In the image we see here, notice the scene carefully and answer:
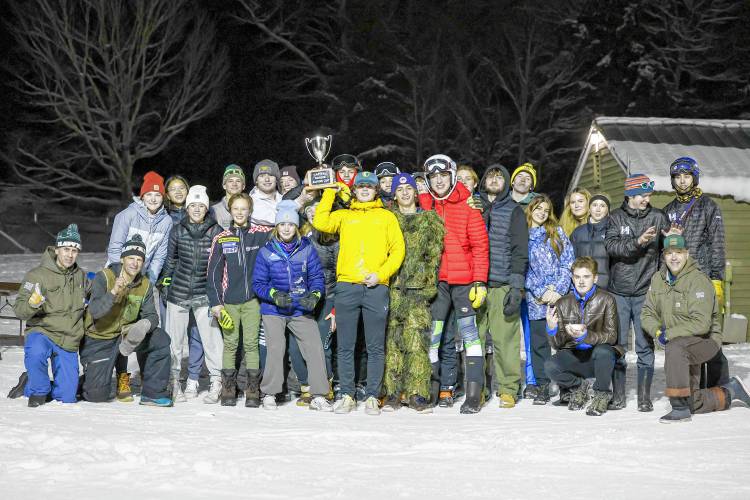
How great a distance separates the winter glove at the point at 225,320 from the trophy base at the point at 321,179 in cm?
119

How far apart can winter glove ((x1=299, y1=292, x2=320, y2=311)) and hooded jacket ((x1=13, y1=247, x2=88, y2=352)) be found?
179 cm

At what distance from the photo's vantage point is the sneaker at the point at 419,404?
21.5ft

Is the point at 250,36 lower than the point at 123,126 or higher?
higher

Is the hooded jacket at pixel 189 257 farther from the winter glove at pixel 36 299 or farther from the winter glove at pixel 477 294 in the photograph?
the winter glove at pixel 477 294

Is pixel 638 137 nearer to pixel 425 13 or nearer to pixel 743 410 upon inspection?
pixel 743 410

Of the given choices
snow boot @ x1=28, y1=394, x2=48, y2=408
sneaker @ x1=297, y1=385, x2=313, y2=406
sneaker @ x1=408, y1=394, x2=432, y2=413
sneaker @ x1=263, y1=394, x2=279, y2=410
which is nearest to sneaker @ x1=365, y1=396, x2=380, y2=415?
sneaker @ x1=408, y1=394, x2=432, y2=413

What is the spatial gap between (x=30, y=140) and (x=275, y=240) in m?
21.4

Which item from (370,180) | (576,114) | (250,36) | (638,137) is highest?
(250,36)

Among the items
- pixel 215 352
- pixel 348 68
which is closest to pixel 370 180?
pixel 215 352

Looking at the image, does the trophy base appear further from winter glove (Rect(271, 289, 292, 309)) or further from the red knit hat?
the red knit hat

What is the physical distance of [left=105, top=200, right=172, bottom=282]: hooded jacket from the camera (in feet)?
24.0

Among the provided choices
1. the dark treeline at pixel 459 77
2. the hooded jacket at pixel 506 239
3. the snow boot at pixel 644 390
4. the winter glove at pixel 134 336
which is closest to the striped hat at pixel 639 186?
the hooded jacket at pixel 506 239

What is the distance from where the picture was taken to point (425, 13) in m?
27.6

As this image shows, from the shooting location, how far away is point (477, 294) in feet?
22.2
